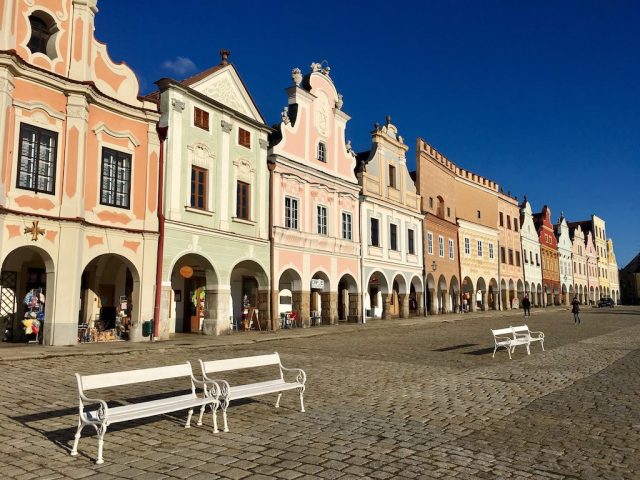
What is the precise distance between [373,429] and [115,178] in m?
14.7

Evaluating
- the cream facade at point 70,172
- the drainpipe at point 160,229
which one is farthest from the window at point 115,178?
the drainpipe at point 160,229

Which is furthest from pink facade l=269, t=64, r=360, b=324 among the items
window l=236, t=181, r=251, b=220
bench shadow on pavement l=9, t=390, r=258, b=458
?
bench shadow on pavement l=9, t=390, r=258, b=458

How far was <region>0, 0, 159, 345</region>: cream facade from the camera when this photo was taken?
15539 millimetres

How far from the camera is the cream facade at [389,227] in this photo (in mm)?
32188

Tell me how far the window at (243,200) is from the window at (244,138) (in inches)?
69.7

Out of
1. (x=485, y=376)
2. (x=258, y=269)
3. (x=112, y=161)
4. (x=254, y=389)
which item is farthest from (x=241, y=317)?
(x=254, y=389)

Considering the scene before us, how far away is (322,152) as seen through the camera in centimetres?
2895

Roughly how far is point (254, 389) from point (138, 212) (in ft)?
43.3

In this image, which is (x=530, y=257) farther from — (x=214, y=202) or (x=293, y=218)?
(x=214, y=202)

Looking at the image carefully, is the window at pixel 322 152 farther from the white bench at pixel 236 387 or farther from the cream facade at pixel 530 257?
the cream facade at pixel 530 257

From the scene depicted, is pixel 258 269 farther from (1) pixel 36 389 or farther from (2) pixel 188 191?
(1) pixel 36 389

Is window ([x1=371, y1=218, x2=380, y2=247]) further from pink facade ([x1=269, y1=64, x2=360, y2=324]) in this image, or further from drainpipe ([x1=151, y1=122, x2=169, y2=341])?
drainpipe ([x1=151, y1=122, x2=169, y2=341])

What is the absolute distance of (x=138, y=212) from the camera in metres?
18.9

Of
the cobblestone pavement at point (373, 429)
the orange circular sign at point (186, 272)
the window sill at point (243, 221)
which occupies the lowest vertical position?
the cobblestone pavement at point (373, 429)
